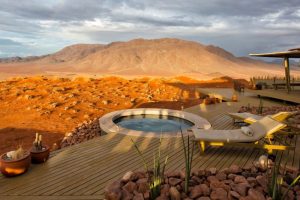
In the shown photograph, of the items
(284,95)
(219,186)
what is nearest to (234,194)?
(219,186)

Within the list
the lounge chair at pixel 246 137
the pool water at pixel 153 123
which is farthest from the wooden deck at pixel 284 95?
the lounge chair at pixel 246 137

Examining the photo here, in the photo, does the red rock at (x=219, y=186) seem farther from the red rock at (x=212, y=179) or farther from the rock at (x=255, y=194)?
the rock at (x=255, y=194)

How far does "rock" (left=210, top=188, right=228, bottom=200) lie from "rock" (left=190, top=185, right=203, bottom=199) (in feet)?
0.54

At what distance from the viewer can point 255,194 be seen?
135 inches

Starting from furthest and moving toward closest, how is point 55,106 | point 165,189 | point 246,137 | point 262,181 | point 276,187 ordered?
point 55,106, point 246,137, point 262,181, point 165,189, point 276,187

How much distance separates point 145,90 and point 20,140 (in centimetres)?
1190

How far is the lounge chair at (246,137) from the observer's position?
553 cm

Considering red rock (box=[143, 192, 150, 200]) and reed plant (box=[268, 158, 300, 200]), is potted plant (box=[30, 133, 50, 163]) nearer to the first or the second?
red rock (box=[143, 192, 150, 200])

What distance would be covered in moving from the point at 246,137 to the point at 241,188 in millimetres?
2329

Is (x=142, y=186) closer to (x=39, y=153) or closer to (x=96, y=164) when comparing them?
(x=96, y=164)

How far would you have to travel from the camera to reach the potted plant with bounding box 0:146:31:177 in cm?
446

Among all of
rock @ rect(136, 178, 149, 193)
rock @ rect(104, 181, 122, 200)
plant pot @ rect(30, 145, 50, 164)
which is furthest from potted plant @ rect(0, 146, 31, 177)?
rock @ rect(136, 178, 149, 193)

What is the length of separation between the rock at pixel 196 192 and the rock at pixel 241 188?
48cm

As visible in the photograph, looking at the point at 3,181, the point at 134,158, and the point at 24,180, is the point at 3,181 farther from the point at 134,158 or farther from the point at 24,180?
the point at 134,158
